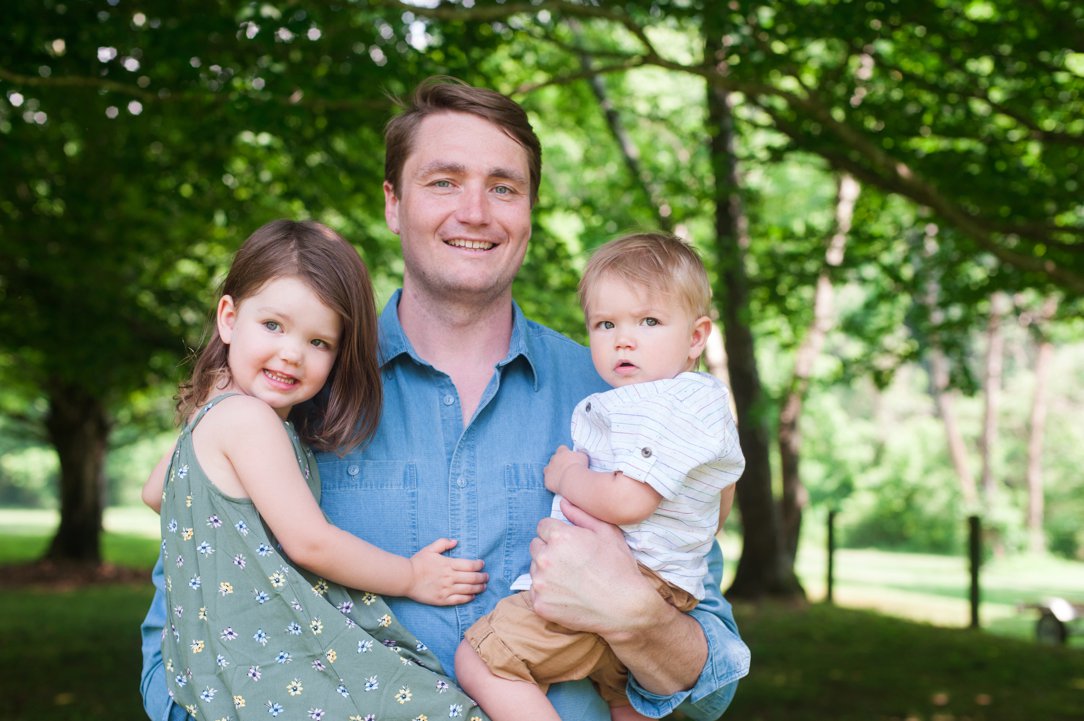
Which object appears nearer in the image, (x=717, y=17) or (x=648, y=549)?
(x=648, y=549)

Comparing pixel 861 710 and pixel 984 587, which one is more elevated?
pixel 861 710

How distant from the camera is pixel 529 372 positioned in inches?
109

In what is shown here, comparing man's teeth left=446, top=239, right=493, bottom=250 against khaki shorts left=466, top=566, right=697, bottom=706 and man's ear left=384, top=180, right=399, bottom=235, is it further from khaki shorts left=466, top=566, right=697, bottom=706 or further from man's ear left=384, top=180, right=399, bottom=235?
khaki shorts left=466, top=566, right=697, bottom=706

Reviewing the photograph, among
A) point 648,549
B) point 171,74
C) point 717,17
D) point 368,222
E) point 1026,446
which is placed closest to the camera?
point 648,549

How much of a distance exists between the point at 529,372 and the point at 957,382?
739cm

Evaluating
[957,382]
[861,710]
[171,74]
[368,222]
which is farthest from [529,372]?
[368,222]

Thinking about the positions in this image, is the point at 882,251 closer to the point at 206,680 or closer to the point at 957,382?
the point at 957,382

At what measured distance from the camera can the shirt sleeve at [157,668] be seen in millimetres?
2396

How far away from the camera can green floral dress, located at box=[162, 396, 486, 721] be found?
213 centimetres

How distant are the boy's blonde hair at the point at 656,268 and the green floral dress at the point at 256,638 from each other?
0.98m

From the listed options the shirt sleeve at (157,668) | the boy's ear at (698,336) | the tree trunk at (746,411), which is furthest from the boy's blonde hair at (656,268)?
the tree trunk at (746,411)

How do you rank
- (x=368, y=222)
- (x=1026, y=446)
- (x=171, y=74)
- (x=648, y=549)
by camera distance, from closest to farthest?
1. (x=648, y=549)
2. (x=171, y=74)
3. (x=368, y=222)
4. (x=1026, y=446)

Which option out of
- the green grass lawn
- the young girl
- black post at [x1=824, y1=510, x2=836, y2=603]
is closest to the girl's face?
the young girl

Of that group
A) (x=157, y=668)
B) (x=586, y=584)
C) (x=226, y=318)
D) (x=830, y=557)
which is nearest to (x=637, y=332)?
(x=586, y=584)
